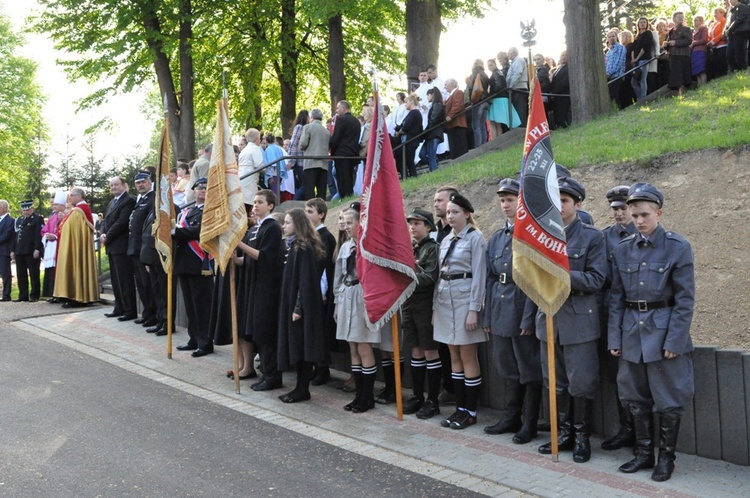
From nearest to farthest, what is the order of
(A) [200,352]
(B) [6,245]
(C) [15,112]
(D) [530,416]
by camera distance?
(D) [530,416], (A) [200,352], (B) [6,245], (C) [15,112]

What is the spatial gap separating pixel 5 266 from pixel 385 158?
478 inches

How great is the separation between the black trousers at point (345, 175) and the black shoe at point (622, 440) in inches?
400

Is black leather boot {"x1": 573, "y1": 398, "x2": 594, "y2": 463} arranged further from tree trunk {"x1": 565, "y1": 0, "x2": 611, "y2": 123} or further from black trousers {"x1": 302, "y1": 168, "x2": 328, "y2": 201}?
tree trunk {"x1": 565, "y1": 0, "x2": 611, "y2": 123}

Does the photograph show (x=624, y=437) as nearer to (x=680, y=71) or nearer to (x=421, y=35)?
(x=680, y=71)

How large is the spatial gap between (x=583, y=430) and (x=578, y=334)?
74 cm

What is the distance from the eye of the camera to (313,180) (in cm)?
1555

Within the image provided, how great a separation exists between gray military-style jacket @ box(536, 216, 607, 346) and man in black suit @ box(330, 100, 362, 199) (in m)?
9.51

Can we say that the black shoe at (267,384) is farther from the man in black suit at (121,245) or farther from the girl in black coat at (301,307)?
the man in black suit at (121,245)

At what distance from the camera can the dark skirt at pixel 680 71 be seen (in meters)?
15.1

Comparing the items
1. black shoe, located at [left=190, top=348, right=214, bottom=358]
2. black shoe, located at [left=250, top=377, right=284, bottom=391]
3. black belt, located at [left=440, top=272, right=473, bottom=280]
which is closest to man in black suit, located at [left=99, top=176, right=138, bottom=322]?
black shoe, located at [left=190, top=348, right=214, bottom=358]

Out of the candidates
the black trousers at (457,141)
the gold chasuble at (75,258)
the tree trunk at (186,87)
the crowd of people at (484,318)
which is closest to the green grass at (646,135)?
the black trousers at (457,141)

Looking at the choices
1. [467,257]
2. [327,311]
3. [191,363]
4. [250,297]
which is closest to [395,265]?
[467,257]

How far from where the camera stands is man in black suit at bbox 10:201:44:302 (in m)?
15.9

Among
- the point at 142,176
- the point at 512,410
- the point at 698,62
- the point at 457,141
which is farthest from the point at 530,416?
the point at 698,62
